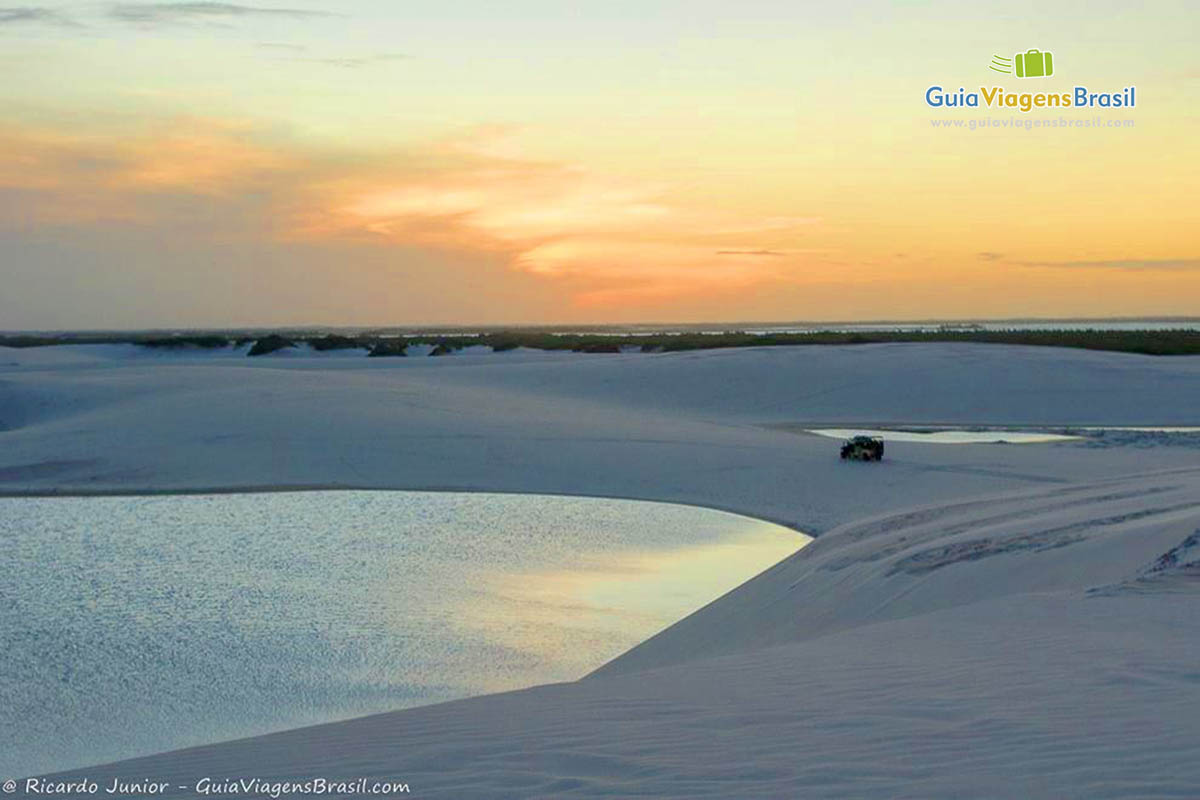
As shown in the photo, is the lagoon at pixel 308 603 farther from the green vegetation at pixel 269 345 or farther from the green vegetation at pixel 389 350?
the green vegetation at pixel 269 345

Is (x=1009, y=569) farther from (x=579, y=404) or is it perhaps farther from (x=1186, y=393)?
(x=1186, y=393)

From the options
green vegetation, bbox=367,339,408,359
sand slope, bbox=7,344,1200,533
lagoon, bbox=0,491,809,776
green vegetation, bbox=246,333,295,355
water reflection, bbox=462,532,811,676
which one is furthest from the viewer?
green vegetation, bbox=246,333,295,355

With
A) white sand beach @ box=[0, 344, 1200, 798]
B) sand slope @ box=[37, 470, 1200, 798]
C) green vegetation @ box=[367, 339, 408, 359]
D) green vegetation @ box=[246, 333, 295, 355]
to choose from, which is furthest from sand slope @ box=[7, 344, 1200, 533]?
green vegetation @ box=[246, 333, 295, 355]

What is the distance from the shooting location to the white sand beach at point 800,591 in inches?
175

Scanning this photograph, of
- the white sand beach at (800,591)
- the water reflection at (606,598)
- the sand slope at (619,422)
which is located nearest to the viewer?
the white sand beach at (800,591)

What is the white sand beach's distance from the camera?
445cm

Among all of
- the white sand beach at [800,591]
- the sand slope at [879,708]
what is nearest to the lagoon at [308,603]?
the white sand beach at [800,591]

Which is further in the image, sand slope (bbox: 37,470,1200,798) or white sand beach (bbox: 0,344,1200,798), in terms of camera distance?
white sand beach (bbox: 0,344,1200,798)

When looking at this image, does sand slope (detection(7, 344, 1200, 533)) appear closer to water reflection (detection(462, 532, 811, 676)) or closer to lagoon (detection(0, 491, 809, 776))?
lagoon (detection(0, 491, 809, 776))

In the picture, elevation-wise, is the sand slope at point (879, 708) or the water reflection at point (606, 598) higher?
the sand slope at point (879, 708)

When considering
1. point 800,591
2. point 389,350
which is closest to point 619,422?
point 800,591

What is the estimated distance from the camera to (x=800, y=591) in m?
10.1

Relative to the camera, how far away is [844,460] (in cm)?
1889

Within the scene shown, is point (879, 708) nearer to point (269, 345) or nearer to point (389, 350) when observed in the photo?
point (389, 350)
